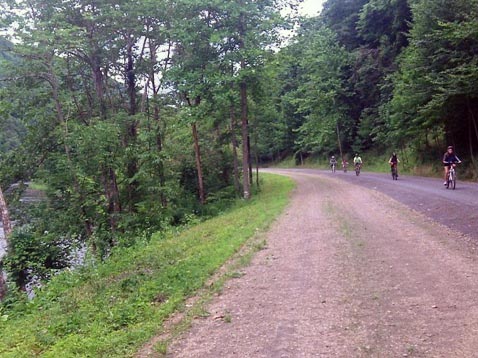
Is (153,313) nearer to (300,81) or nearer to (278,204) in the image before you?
(278,204)

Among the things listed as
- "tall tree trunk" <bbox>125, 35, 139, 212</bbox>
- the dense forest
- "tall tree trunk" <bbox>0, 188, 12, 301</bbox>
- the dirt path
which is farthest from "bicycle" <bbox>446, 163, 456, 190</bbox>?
"tall tree trunk" <bbox>0, 188, 12, 301</bbox>

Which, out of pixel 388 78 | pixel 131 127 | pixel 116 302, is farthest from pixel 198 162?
pixel 116 302

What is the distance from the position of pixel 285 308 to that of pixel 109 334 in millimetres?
2290

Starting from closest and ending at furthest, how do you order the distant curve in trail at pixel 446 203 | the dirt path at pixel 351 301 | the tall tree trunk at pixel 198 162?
the dirt path at pixel 351 301 → the distant curve in trail at pixel 446 203 → the tall tree trunk at pixel 198 162

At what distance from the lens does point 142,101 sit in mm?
25672

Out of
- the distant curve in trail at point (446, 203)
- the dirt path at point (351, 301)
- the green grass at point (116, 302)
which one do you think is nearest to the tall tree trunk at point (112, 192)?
the green grass at point (116, 302)

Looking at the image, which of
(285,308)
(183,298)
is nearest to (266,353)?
(285,308)

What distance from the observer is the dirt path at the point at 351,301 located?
500 cm

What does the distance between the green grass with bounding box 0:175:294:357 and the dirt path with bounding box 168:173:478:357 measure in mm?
788

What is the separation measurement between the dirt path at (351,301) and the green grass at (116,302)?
788mm

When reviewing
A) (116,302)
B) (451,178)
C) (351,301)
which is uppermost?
(451,178)

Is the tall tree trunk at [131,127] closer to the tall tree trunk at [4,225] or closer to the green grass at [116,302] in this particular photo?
the tall tree trunk at [4,225]

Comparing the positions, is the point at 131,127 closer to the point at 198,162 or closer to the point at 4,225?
the point at 198,162

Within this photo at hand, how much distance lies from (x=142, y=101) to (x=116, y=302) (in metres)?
19.0
